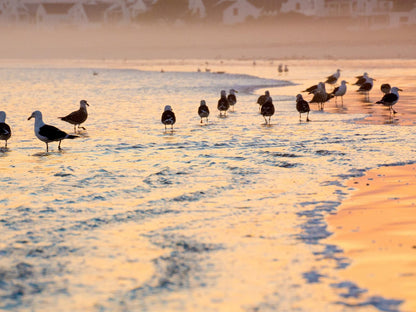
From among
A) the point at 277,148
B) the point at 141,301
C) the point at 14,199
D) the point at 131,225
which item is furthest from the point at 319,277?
the point at 277,148

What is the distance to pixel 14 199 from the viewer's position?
11.4 m

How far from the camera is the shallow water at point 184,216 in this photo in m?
7.17

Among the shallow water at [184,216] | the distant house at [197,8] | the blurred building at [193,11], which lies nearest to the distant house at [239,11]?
the blurred building at [193,11]

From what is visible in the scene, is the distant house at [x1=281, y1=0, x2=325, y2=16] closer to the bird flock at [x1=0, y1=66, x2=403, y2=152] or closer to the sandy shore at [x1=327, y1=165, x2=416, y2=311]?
the bird flock at [x1=0, y1=66, x2=403, y2=152]

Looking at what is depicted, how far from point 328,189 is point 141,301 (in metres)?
5.55

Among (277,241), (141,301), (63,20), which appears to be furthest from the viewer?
(63,20)

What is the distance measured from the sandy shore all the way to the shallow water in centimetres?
21

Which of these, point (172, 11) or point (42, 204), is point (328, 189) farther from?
point (172, 11)

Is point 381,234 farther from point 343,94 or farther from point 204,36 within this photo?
point 204,36

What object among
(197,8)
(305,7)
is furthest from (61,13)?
(305,7)

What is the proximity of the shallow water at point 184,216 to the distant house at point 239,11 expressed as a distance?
112084mm

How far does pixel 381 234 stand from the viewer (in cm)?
892

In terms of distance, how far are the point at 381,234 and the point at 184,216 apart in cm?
289

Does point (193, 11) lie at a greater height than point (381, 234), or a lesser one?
greater
